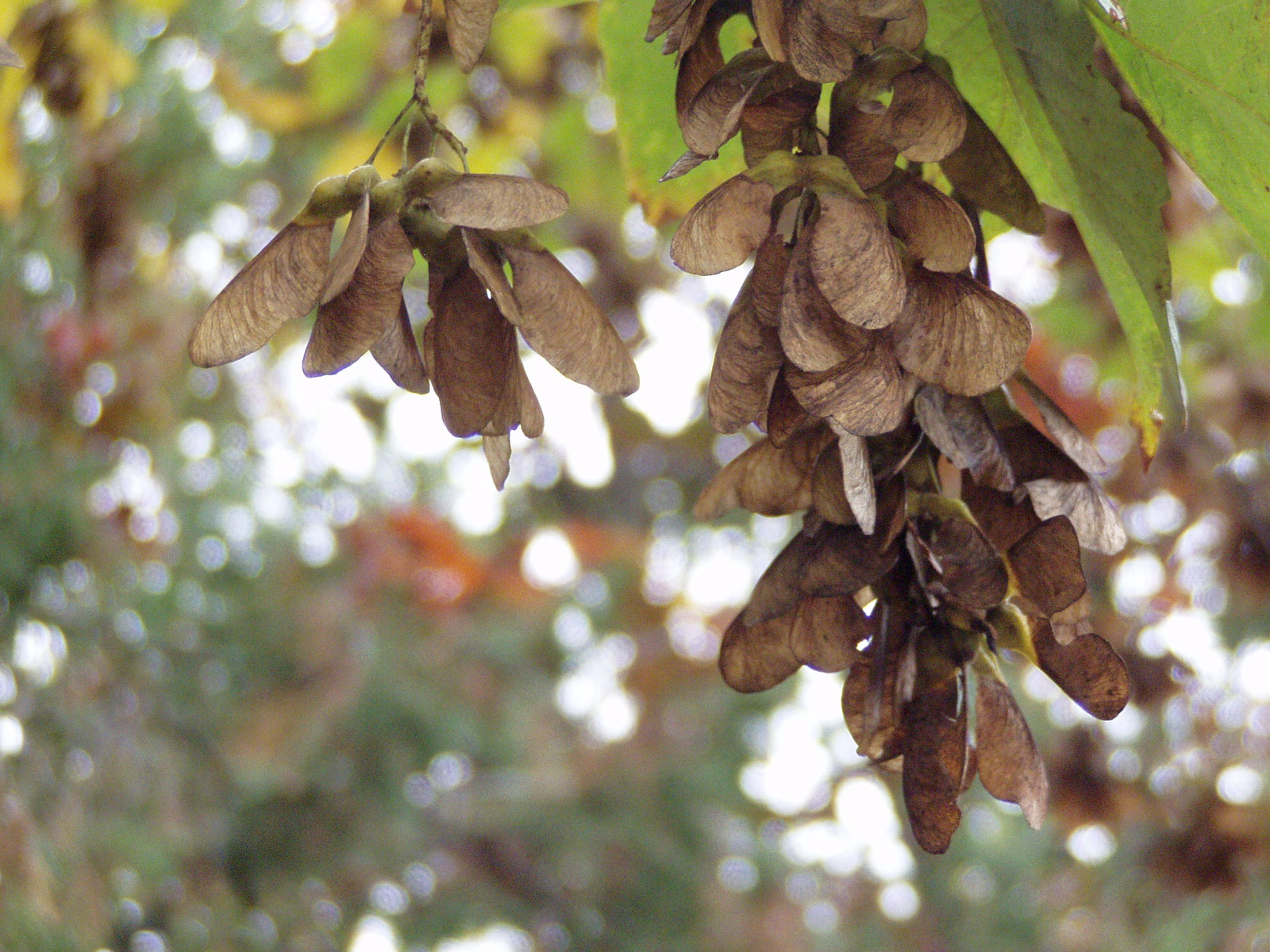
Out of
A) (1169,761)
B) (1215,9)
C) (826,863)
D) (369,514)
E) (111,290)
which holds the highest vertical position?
→ (111,290)

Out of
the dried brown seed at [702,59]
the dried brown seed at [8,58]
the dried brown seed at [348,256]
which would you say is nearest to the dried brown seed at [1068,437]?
the dried brown seed at [702,59]

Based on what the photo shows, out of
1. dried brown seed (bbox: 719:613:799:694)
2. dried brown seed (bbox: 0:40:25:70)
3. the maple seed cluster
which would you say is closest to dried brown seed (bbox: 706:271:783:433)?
the maple seed cluster

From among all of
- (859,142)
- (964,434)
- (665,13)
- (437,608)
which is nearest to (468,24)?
(665,13)

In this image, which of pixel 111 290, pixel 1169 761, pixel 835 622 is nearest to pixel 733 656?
pixel 835 622

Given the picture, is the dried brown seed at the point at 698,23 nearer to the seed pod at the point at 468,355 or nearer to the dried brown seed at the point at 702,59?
the dried brown seed at the point at 702,59

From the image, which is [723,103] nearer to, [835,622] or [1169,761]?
[835,622]

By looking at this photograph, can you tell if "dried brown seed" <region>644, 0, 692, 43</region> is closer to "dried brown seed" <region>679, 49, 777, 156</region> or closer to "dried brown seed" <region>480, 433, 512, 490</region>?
"dried brown seed" <region>679, 49, 777, 156</region>
